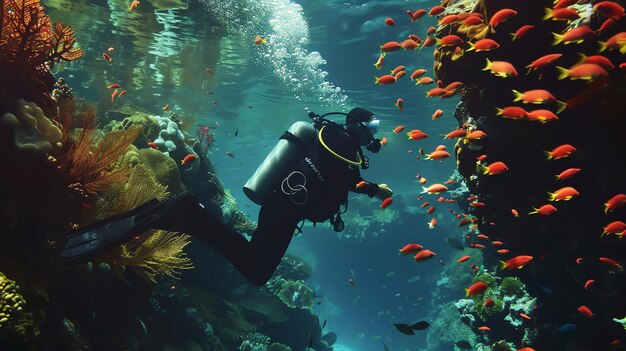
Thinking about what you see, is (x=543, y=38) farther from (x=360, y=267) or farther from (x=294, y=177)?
(x=360, y=267)

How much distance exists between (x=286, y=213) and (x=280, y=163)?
0.82 metres

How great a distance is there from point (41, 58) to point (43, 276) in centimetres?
240

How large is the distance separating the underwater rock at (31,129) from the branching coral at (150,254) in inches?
66.1

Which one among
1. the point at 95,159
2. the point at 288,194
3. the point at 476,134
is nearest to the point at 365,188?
the point at 288,194

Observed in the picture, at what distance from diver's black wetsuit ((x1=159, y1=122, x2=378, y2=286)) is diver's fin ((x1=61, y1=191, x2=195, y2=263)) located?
2.89 ft

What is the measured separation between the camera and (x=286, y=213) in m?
5.02

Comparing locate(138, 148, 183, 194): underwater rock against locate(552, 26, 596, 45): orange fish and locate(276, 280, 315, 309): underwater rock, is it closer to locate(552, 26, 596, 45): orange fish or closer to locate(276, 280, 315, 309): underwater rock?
locate(276, 280, 315, 309): underwater rock

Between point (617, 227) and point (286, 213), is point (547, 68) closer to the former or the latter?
point (617, 227)

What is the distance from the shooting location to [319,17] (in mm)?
15961

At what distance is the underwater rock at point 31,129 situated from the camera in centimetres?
333

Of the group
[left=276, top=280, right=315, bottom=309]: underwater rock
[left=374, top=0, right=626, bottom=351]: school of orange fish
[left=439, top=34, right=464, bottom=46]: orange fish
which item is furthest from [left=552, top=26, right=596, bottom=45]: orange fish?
[left=276, top=280, right=315, bottom=309]: underwater rock

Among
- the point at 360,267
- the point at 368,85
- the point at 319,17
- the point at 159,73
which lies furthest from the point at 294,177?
the point at 360,267

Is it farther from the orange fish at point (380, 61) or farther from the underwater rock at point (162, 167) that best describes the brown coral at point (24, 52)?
the orange fish at point (380, 61)

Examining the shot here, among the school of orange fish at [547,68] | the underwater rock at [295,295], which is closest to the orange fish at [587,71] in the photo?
the school of orange fish at [547,68]
